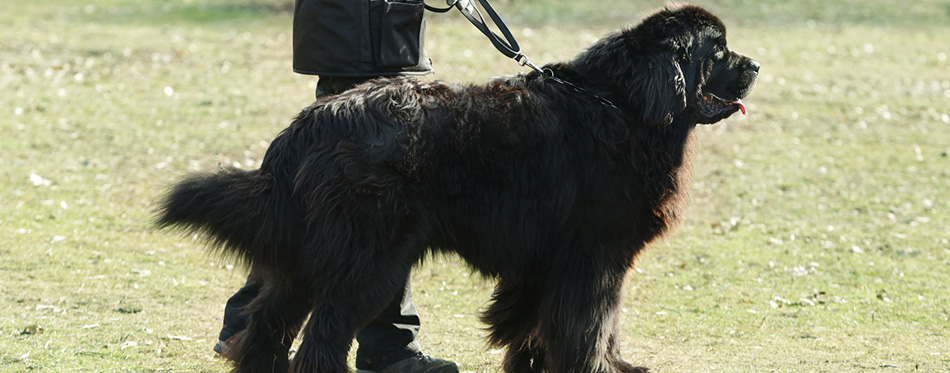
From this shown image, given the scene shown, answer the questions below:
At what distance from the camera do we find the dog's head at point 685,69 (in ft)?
13.1

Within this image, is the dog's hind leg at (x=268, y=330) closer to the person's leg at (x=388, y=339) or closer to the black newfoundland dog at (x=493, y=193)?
the black newfoundland dog at (x=493, y=193)

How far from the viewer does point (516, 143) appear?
380 cm

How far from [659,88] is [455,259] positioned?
104 inches

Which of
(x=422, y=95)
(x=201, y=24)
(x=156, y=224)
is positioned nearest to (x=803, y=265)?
(x=422, y=95)

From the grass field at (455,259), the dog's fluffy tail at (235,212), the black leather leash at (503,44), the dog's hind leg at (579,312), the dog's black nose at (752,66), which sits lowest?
the grass field at (455,259)

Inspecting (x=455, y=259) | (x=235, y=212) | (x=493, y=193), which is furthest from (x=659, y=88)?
(x=455, y=259)

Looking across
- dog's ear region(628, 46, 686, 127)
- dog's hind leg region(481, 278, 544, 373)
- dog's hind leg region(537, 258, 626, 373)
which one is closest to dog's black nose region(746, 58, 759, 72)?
dog's ear region(628, 46, 686, 127)

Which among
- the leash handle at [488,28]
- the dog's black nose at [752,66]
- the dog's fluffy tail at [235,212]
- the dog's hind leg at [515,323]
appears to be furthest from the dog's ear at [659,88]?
the dog's fluffy tail at [235,212]

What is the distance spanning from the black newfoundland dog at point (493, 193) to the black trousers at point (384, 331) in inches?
17.1

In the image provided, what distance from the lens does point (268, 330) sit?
155 inches

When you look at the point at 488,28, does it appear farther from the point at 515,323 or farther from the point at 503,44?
the point at 515,323

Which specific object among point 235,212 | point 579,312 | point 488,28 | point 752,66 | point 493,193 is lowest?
point 579,312

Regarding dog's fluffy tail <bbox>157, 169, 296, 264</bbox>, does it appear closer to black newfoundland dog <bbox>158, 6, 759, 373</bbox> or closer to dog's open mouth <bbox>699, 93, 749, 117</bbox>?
black newfoundland dog <bbox>158, 6, 759, 373</bbox>

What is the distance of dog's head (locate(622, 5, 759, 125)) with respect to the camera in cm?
399
